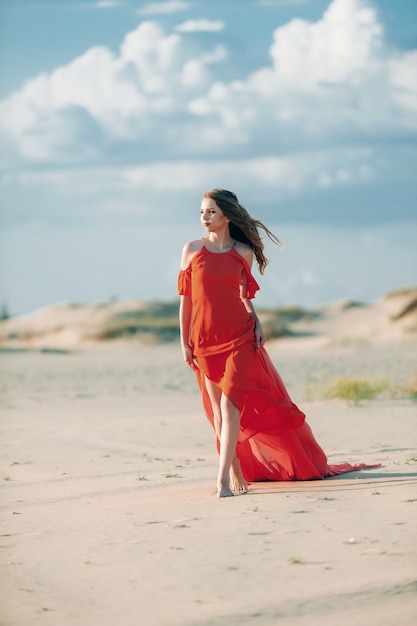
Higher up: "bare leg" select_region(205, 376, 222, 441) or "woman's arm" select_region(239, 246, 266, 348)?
"woman's arm" select_region(239, 246, 266, 348)

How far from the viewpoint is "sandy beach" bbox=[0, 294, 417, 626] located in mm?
5062

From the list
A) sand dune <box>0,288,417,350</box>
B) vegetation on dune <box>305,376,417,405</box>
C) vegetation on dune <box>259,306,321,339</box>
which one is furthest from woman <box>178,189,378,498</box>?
vegetation on dune <box>259,306,321,339</box>

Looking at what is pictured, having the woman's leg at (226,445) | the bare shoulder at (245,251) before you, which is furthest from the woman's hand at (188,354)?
the bare shoulder at (245,251)

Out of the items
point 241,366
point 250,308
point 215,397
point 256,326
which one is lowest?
point 215,397

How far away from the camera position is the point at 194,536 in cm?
625

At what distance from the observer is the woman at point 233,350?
749 cm

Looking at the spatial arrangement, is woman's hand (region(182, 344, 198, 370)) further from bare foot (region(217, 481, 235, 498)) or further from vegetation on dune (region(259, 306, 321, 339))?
vegetation on dune (region(259, 306, 321, 339))

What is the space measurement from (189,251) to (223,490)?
1692 millimetres

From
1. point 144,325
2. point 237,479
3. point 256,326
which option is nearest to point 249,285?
point 256,326

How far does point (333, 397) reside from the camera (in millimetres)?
15680

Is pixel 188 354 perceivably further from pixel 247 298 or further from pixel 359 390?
pixel 359 390

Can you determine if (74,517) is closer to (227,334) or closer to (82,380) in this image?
(227,334)

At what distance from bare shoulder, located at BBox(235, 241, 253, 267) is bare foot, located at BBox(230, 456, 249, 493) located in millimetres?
1420

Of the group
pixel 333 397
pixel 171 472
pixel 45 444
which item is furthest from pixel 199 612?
pixel 333 397
